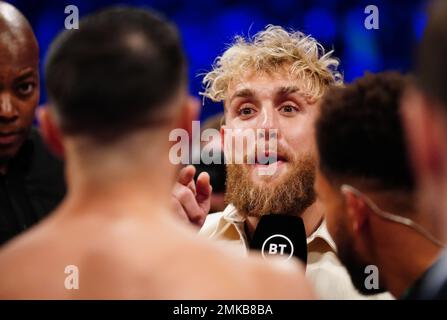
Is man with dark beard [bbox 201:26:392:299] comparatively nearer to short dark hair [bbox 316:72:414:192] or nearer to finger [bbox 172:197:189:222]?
finger [bbox 172:197:189:222]

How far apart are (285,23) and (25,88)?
1.01 m

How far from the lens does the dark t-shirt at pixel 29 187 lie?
6.77 ft

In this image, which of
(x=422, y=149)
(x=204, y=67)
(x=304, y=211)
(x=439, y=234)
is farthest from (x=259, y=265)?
(x=204, y=67)

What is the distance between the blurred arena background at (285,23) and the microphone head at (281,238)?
0.66 meters

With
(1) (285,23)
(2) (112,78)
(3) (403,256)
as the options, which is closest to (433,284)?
(3) (403,256)

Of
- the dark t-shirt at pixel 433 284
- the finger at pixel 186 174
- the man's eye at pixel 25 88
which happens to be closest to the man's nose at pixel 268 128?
the finger at pixel 186 174

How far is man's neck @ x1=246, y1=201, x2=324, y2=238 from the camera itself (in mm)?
2227

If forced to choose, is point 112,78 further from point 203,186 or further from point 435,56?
point 203,186

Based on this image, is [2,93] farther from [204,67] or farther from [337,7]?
[337,7]

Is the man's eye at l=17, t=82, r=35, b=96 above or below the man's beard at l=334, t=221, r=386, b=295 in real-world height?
above

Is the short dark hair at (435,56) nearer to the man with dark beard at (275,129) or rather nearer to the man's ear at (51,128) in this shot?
the man's ear at (51,128)

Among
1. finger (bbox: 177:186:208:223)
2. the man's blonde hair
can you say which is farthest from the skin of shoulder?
the man's blonde hair

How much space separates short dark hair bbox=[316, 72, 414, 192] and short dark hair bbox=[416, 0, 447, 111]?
2.03 ft
